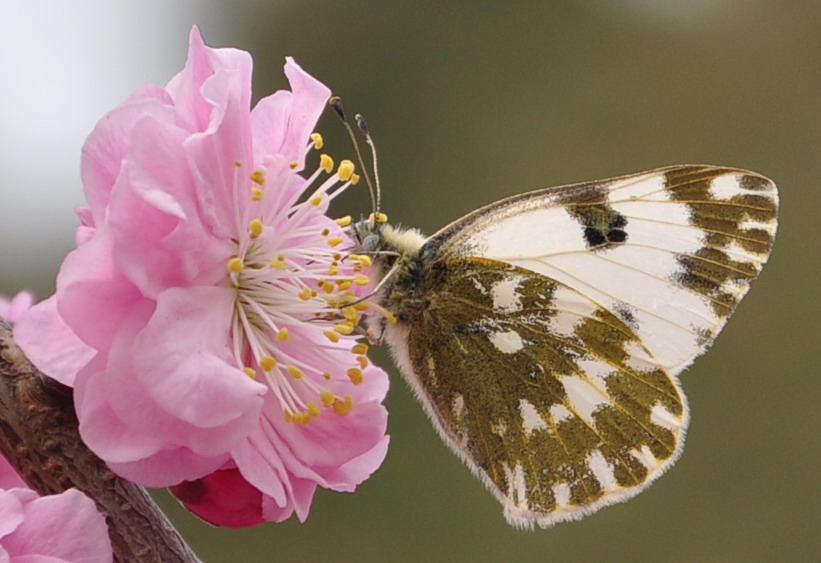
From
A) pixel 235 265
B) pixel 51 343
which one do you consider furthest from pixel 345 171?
pixel 51 343

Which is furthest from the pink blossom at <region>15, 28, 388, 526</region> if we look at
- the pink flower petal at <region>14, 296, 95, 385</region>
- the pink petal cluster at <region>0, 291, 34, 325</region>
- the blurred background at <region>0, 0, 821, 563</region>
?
the blurred background at <region>0, 0, 821, 563</region>

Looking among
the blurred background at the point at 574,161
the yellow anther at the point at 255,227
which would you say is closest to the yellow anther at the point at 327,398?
the yellow anther at the point at 255,227

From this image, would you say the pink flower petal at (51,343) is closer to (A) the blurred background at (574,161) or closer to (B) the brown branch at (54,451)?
(B) the brown branch at (54,451)

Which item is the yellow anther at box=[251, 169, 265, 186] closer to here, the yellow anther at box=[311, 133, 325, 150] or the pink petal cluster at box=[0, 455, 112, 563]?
the yellow anther at box=[311, 133, 325, 150]

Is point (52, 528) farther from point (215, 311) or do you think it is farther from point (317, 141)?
point (317, 141)

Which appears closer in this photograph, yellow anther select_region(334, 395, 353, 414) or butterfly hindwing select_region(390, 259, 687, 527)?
yellow anther select_region(334, 395, 353, 414)

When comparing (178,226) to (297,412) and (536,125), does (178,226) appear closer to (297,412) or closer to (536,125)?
(297,412)

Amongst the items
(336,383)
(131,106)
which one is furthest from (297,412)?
(131,106)
